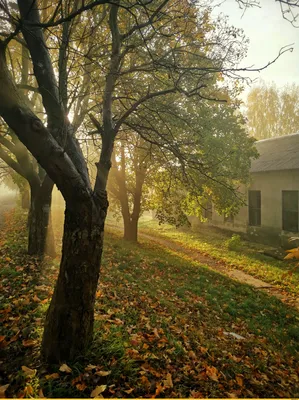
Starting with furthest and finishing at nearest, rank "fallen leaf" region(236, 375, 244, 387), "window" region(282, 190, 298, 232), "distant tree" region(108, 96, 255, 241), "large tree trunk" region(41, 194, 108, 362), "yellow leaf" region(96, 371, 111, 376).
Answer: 1. "window" region(282, 190, 298, 232)
2. "distant tree" region(108, 96, 255, 241)
3. "fallen leaf" region(236, 375, 244, 387)
4. "large tree trunk" region(41, 194, 108, 362)
5. "yellow leaf" region(96, 371, 111, 376)

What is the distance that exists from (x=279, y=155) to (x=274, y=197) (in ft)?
Result: 11.3

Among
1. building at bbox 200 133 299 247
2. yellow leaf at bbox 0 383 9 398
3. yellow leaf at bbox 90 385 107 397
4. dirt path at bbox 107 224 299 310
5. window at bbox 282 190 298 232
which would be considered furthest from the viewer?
building at bbox 200 133 299 247

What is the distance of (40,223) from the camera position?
8.52 metres

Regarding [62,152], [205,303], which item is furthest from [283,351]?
[62,152]

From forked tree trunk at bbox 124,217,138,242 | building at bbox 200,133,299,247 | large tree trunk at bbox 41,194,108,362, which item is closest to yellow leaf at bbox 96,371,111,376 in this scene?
large tree trunk at bbox 41,194,108,362

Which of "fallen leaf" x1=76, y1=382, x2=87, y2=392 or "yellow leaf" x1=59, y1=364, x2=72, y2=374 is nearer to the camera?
"fallen leaf" x1=76, y1=382, x2=87, y2=392

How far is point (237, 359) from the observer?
15.9 feet

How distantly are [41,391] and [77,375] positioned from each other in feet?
Answer: 1.69

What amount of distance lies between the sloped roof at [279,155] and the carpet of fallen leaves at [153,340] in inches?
435

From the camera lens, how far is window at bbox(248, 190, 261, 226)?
19.2m

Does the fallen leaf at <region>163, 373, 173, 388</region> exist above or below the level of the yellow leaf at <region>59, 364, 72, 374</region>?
below

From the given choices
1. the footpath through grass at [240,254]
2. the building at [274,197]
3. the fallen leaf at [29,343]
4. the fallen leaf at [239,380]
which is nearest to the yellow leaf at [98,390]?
the fallen leaf at [29,343]

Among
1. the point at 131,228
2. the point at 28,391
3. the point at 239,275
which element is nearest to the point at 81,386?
the point at 28,391

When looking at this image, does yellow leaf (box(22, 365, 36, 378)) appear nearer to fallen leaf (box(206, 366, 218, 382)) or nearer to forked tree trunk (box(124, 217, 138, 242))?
fallen leaf (box(206, 366, 218, 382))
